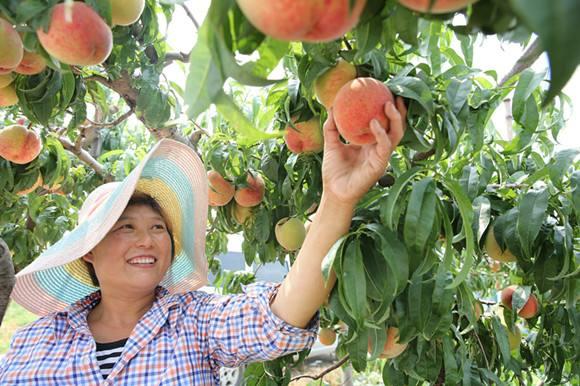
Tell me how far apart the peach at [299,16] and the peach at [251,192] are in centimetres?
139

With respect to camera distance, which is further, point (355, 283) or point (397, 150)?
point (397, 150)

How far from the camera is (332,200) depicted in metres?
1.10

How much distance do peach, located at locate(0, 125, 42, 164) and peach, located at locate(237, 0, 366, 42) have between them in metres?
1.57

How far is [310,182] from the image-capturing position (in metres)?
1.49

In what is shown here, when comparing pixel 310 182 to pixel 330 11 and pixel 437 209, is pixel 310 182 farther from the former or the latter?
pixel 330 11

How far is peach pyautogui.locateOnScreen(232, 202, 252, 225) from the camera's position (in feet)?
6.53

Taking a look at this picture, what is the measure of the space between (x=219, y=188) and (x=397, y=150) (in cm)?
75

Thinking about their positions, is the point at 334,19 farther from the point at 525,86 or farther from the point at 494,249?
the point at 494,249

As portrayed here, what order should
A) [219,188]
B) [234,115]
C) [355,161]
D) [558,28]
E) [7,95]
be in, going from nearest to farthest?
[558,28] < [234,115] < [355,161] < [7,95] < [219,188]

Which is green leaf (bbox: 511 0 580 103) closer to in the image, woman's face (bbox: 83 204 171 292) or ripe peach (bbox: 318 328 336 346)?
woman's face (bbox: 83 204 171 292)

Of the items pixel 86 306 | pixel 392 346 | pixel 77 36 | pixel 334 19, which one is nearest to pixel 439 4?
pixel 334 19

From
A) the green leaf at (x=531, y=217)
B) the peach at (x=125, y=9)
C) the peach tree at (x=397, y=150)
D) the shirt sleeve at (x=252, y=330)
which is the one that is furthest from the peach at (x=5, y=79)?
the green leaf at (x=531, y=217)

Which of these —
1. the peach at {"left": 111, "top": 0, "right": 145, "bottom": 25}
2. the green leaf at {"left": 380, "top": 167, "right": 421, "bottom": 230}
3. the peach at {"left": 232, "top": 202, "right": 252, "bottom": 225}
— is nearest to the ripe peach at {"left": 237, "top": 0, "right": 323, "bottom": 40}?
the green leaf at {"left": 380, "top": 167, "right": 421, "bottom": 230}

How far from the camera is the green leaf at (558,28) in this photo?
0.94 feet
